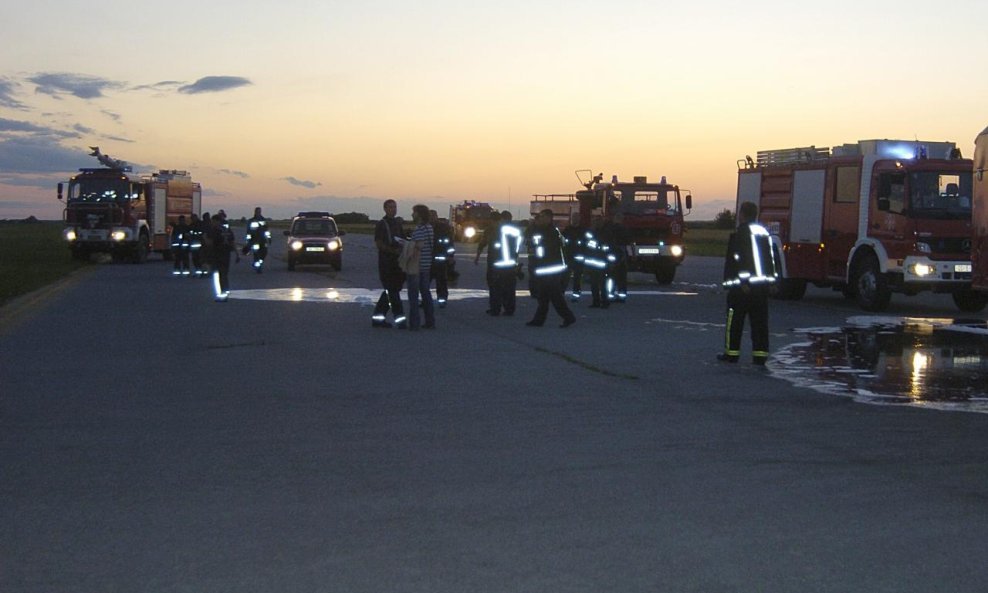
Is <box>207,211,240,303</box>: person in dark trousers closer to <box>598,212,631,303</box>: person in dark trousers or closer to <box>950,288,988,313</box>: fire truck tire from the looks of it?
<box>598,212,631,303</box>: person in dark trousers

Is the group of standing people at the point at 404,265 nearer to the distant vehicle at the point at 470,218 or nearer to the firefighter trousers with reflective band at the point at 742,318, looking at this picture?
the firefighter trousers with reflective band at the point at 742,318

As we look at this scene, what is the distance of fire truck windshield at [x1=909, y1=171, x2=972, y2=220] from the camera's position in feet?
75.8

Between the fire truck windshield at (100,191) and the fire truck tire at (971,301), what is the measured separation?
2999 centimetres

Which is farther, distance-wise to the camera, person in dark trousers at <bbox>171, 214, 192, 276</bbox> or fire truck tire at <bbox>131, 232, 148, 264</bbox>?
fire truck tire at <bbox>131, 232, 148, 264</bbox>

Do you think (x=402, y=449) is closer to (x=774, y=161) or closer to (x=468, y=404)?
(x=468, y=404)

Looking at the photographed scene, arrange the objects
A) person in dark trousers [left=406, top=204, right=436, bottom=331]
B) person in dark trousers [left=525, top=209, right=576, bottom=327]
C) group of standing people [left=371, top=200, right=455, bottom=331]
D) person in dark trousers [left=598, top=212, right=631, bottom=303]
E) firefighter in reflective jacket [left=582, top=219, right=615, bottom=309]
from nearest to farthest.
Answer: person in dark trousers [left=406, top=204, right=436, bottom=331]
group of standing people [left=371, top=200, right=455, bottom=331]
person in dark trousers [left=525, top=209, right=576, bottom=327]
firefighter in reflective jacket [left=582, top=219, right=615, bottom=309]
person in dark trousers [left=598, top=212, right=631, bottom=303]

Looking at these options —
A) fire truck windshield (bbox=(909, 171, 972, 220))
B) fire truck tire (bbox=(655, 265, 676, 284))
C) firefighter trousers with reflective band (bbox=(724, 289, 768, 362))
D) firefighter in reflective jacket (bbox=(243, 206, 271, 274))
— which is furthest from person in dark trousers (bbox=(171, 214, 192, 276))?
firefighter trousers with reflective band (bbox=(724, 289, 768, 362))

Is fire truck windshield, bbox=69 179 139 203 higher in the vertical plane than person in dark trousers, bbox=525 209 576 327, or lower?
higher

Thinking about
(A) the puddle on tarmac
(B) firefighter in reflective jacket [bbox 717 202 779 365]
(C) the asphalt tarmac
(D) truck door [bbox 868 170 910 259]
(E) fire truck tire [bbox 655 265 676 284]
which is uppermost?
(D) truck door [bbox 868 170 910 259]

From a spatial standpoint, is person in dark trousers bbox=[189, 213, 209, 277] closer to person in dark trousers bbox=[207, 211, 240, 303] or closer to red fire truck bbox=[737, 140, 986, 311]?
person in dark trousers bbox=[207, 211, 240, 303]

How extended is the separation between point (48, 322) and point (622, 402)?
11380 mm

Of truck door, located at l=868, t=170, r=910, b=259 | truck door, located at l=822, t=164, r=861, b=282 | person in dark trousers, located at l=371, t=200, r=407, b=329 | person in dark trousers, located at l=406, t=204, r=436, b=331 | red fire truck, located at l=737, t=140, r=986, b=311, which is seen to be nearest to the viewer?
person in dark trousers, located at l=406, t=204, r=436, b=331

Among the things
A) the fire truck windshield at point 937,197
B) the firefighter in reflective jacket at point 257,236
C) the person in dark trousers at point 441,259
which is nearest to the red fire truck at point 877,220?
the fire truck windshield at point 937,197

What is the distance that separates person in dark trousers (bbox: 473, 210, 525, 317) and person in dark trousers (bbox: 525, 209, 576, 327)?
34.4 inches
